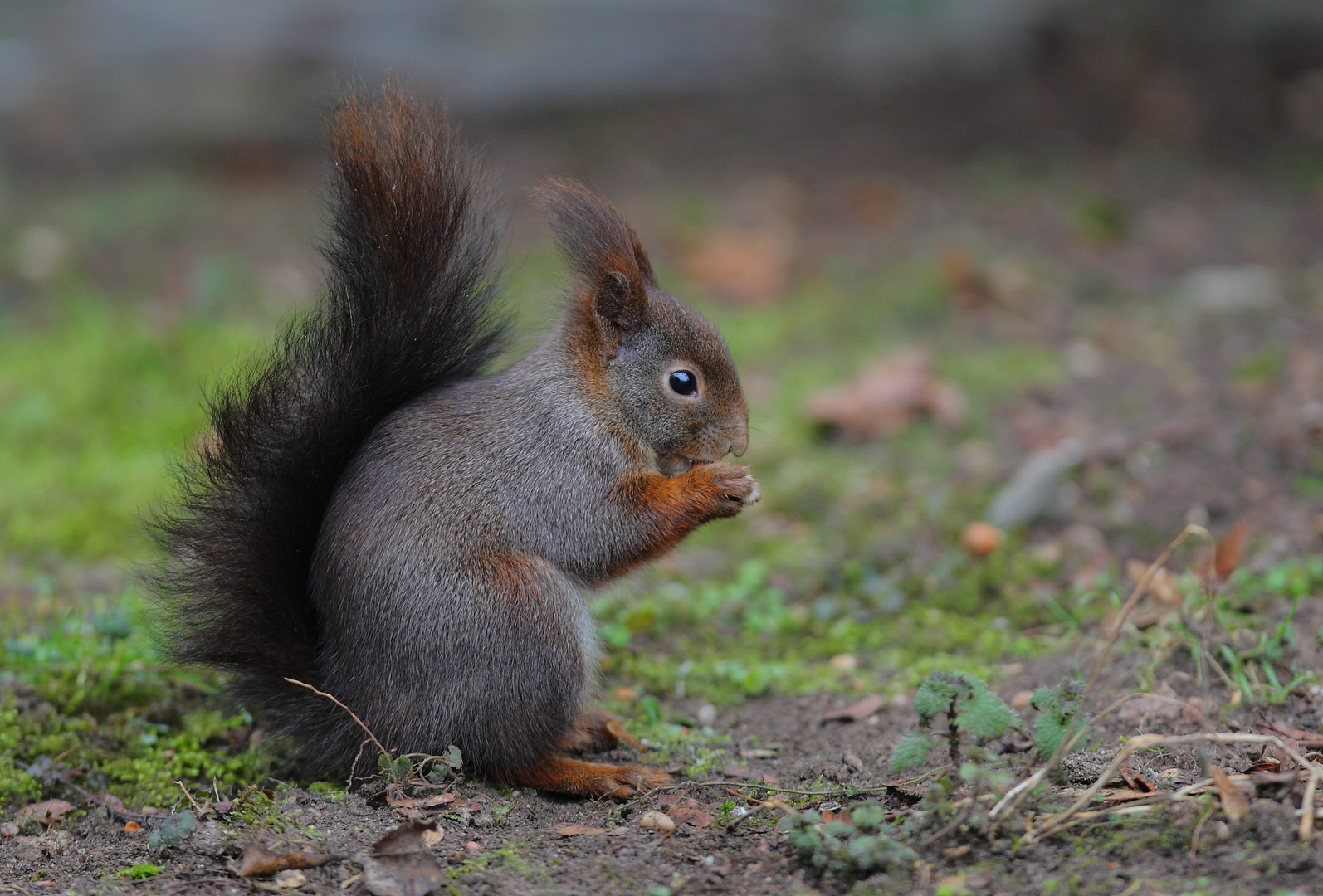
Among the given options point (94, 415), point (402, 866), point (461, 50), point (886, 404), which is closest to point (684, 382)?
point (402, 866)

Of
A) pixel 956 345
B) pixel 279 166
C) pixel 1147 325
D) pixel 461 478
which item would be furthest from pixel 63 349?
pixel 1147 325

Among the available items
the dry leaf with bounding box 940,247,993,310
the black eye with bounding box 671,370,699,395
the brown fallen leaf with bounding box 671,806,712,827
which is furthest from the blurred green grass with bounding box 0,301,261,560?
the dry leaf with bounding box 940,247,993,310

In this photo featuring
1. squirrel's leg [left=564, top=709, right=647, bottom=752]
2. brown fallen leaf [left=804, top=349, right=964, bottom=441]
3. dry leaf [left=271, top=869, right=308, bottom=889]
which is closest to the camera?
dry leaf [left=271, top=869, right=308, bottom=889]

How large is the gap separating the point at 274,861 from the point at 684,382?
46.8 inches

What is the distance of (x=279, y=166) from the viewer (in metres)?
6.70

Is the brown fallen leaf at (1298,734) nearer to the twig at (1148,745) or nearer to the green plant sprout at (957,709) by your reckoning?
the twig at (1148,745)

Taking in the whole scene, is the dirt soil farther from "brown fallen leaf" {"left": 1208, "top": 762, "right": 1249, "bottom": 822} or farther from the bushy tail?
the bushy tail

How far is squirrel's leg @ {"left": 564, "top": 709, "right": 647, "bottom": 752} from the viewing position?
7.92ft

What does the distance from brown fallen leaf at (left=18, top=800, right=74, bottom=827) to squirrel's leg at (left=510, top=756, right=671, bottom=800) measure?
799 mm

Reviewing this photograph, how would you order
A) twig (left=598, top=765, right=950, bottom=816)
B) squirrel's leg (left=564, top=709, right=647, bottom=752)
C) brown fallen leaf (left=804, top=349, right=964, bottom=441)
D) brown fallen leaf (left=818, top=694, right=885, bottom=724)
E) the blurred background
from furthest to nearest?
brown fallen leaf (left=804, top=349, right=964, bottom=441) → the blurred background → brown fallen leaf (left=818, top=694, right=885, bottom=724) → squirrel's leg (left=564, top=709, right=647, bottom=752) → twig (left=598, top=765, right=950, bottom=816)

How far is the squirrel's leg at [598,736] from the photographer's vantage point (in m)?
2.41

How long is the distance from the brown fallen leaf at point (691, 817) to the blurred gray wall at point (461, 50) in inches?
175

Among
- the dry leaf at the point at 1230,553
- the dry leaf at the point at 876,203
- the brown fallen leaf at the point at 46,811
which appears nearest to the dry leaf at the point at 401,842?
the brown fallen leaf at the point at 46,811

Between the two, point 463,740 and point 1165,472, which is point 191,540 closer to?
point 463,740
